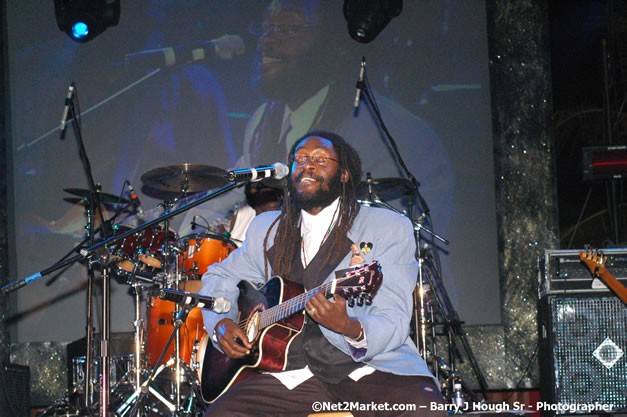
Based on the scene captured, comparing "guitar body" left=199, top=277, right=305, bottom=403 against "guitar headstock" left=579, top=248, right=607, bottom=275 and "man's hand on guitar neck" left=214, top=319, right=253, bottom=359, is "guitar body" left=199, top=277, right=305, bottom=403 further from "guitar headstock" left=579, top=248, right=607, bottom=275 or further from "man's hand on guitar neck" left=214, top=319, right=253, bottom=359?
"guitar headstock" left=579, top=248, right=607, bottom=275

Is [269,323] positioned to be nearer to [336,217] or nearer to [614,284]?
[336,217]

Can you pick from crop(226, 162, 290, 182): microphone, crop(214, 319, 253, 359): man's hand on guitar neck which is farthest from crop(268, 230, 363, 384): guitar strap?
crop(226, 162, 290, 182): microphone

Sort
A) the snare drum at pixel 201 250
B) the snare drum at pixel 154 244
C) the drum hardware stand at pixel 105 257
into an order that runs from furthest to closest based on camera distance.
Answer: the snare drum at pixel 201 250 < the snare drum at pixel 154 244 < the drum hardware stand at pixel 105 257

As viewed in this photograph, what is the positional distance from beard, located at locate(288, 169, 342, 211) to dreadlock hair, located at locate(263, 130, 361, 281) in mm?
48

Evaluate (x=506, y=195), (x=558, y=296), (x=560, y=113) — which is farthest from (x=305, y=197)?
(x=560, y=113)

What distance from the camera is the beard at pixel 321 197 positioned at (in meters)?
3.83

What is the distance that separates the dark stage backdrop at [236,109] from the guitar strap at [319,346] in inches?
156

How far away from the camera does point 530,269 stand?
24.0 ft

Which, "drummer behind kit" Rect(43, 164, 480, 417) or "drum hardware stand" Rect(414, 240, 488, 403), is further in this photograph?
"drum hardware stand" Rect(414, 240, 488, 403)

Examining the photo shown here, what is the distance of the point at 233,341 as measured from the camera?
3.47 metres

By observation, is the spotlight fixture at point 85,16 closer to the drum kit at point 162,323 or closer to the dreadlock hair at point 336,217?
the drum kit at point 162,323

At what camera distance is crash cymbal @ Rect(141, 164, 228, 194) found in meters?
6.27

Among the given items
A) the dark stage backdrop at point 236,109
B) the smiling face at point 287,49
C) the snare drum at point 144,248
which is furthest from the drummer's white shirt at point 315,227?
the smiling face at point 287,49

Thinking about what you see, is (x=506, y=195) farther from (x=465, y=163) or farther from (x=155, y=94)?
(x=155, y=94)
